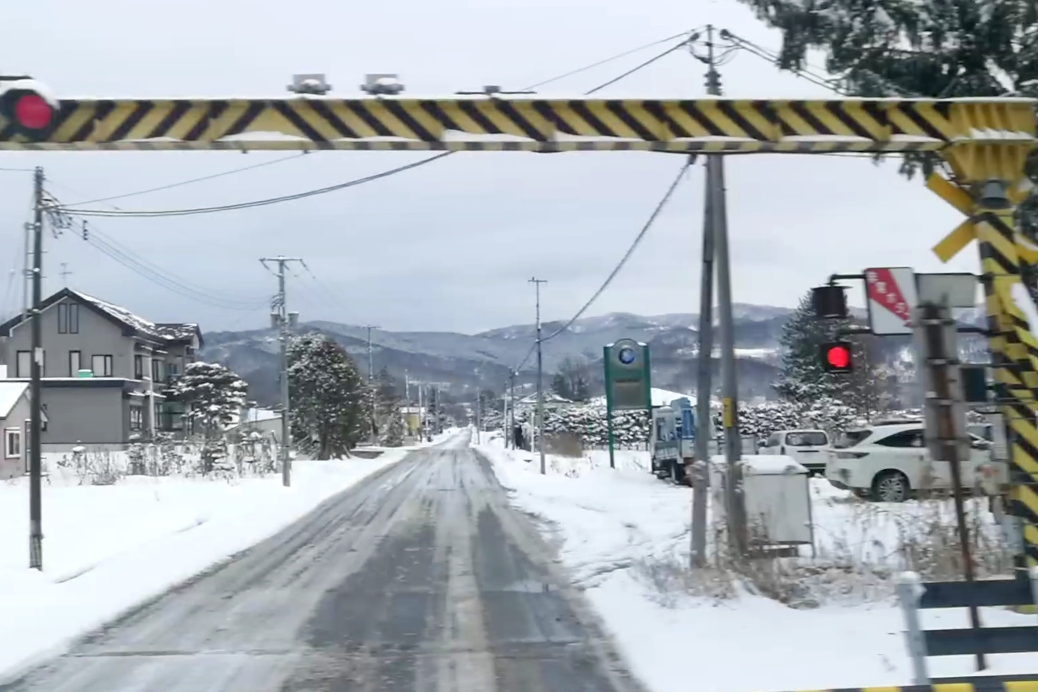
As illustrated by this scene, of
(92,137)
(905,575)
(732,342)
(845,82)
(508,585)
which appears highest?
(845,82)

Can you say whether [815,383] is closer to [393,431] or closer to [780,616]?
[780,616]

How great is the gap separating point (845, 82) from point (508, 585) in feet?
24.9

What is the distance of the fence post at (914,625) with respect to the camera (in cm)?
698

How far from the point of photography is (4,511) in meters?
28.3

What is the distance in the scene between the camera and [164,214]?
13852mm

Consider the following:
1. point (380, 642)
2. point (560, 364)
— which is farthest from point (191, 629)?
point (560, 364)

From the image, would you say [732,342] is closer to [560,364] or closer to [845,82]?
[845,82]

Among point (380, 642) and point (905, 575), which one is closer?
point (905, 575)

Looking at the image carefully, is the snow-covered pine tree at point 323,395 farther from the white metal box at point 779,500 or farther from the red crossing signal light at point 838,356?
the red crossing signal light at point 838,356

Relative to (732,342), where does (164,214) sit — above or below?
above

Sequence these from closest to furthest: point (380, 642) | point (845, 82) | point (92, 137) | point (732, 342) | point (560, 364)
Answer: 1. point (92, 137)
2. point (380, 642)
3. point (845, 82)
4. point (732, 342)
5. point (560, 364)

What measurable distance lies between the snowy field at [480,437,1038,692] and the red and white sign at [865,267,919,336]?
8.98 feet

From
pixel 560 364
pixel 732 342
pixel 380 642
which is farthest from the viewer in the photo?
pixel 560 364

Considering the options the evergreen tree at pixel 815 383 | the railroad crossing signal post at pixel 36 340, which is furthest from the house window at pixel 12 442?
the evergreen tree at pixel 815 383
